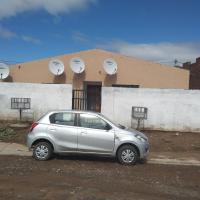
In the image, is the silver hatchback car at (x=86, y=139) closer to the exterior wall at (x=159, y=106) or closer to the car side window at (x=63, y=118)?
the car side window at (x=63, y=118)

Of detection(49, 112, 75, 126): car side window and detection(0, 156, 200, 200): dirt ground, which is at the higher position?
detection(49, 112, 75, 126): car side window

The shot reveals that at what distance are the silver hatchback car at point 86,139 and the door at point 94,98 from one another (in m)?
12.4

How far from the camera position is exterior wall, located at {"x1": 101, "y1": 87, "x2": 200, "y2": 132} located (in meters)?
19.7

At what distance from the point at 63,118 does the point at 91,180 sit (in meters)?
3.24

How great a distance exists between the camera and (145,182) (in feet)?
33.0

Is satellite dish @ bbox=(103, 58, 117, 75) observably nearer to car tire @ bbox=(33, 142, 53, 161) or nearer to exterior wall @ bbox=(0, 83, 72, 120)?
exterior wall @ bbox=(0, 83, 72, 120)

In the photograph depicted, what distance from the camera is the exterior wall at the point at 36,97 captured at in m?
20.7

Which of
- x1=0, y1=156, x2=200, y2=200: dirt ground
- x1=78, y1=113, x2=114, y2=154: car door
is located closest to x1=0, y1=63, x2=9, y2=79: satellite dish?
x1=0, y1=156, x2=200, y2=200: dirt ground

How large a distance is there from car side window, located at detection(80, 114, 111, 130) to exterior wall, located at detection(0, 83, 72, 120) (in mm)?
7908

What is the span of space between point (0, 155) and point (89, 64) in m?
14.2

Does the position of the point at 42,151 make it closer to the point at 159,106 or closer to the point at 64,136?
the point at 64,136

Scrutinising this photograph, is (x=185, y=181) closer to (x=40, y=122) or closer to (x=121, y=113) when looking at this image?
(x=40, y=122)

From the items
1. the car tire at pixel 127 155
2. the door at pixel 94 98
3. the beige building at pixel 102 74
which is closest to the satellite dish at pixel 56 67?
the beige building at pixel 102 74

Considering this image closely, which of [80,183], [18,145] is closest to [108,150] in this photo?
[80,183]
